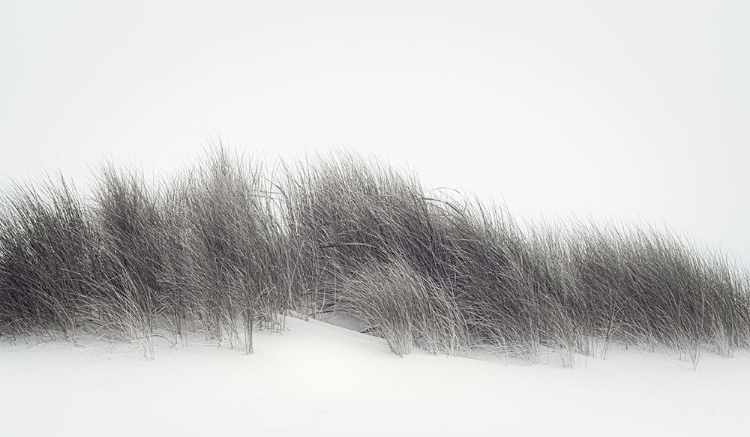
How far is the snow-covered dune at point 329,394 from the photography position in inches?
111

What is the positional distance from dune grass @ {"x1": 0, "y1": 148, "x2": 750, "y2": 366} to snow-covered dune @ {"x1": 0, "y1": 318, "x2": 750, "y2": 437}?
245 mm

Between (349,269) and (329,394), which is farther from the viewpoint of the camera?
(349,269)

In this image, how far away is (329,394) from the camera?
127 inches

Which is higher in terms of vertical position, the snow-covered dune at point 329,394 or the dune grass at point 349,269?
the dune grass at point 349,269

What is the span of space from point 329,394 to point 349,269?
6.50 ft

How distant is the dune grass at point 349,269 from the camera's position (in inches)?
161

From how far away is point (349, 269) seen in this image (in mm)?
5145

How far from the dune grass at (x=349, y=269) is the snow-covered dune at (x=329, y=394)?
0.24 meters

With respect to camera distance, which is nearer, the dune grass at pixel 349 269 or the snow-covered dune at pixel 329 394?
the snow-covered dune at pixel 329 394

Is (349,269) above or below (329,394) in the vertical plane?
above

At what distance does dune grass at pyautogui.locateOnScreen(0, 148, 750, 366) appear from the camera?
161 inches

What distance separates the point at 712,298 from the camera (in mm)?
5543

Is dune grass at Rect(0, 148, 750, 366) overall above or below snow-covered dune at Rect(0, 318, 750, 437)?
above

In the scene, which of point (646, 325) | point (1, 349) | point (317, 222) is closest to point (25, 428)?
point (1, 349)
